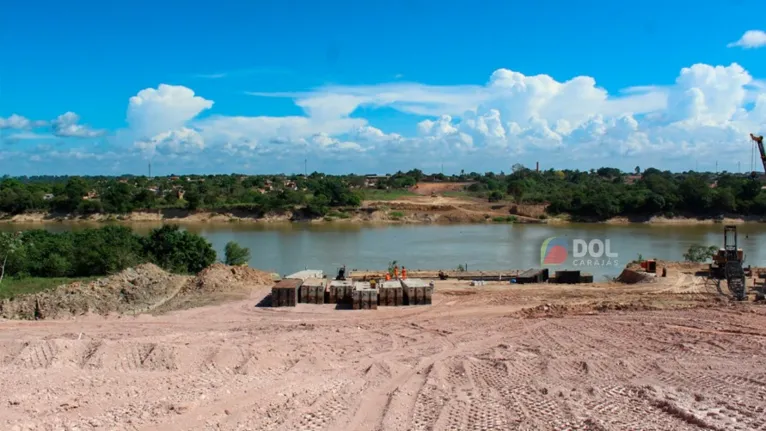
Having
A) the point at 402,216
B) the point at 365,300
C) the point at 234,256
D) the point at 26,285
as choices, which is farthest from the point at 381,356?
the point at 402,216

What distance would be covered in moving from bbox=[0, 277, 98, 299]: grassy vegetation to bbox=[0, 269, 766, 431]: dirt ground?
152 inches

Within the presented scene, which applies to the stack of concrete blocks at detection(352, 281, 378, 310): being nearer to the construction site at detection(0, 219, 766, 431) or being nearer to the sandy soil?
the construction site at detection(0, 219, 766, 431)

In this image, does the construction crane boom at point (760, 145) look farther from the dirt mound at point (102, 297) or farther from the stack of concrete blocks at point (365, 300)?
the dirt mound at point (102, 297)

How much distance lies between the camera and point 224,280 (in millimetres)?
18875

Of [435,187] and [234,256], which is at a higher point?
[435,187]

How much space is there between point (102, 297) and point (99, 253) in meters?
6.26

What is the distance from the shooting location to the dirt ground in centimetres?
709

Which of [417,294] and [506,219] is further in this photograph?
[506,219]

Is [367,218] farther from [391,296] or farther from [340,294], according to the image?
[391,296]

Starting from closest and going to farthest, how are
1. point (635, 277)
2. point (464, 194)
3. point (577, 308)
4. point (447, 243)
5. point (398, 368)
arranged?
point (398, 368)
point (577, 308)
point (635, 277)
point (447, 243)
point (464, 194)

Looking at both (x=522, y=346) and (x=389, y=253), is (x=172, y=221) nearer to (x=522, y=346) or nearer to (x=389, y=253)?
(x=389, y=253)

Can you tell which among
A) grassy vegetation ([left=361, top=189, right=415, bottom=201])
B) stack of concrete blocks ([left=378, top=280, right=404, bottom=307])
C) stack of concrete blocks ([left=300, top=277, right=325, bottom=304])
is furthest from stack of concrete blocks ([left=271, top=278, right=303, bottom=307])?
grassy vegetation ([left=361, top=189, right=415, bottom=201])

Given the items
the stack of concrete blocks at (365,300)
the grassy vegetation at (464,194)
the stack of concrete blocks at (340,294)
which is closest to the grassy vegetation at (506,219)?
the grassy vegetation at (464,194)

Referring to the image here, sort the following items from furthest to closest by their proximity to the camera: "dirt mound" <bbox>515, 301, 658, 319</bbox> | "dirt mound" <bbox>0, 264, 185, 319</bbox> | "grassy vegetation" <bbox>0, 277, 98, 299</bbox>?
"grassy vegetation" <bbox>0, 277, 98, 299</bbox> < "dirt mound" <bbox>0, 264, 185, 319</bbox> < "dirt mound" <bbox>515, 301, 658, 319</bbox>
